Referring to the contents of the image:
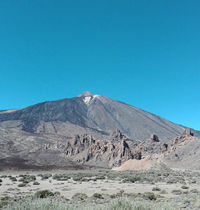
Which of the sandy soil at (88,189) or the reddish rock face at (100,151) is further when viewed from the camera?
the reddish rock face at (100,151)

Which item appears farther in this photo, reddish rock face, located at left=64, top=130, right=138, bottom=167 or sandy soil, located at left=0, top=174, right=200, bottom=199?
reddish rock face, located at left=64, top=130, right=138, bottom=167

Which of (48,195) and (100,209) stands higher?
(100,209)

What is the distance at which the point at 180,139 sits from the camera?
234ft

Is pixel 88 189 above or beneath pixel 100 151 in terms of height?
beneath

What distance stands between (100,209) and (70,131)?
196 metres

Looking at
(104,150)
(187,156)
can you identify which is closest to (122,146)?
(104,150)

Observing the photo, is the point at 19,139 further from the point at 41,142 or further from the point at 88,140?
the point at 88,140

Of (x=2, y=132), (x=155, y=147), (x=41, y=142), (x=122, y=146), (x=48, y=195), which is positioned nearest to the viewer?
(x=48, y=195)

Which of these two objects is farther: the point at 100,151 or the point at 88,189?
the point at 100,151

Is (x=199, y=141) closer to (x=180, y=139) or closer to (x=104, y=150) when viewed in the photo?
(x=180, y=139)

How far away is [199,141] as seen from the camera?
196ft

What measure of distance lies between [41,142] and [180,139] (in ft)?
297

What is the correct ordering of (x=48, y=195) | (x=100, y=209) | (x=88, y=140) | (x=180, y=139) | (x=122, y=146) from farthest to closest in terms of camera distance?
1. (x=88, y=140)
2. (x=122, y=146)
3. (x=180, y=139)
4. (x=48, y=195)
5. (x=100, y=209)

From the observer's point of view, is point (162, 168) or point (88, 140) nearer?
point (162, 168)
